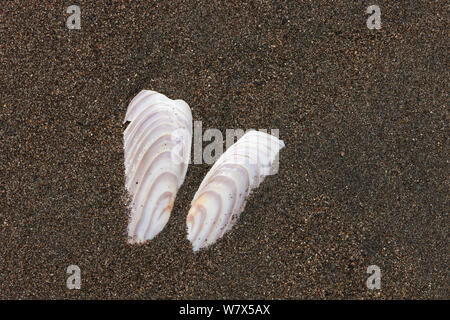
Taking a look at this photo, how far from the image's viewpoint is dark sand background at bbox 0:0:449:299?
4.58 ft

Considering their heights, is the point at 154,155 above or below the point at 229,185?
above

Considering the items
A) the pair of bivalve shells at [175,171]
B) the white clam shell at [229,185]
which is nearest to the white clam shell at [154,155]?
the pair of bivalve shells at [175,171]

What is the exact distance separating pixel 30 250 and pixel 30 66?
760 millimetres

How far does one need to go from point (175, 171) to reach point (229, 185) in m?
0.23

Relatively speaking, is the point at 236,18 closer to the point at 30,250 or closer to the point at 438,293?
the point at 30,250

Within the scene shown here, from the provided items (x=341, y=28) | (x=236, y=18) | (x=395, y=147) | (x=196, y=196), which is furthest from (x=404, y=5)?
(x=196, y=196)

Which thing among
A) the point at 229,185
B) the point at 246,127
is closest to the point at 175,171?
the point at 229,185

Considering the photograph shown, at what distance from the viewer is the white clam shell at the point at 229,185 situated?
1.40 meters

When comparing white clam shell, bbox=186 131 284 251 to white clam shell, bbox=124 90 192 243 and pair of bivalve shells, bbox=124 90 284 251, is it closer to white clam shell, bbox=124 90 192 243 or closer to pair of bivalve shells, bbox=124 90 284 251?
pair of bivalve shells, bbox=124 90 284 251

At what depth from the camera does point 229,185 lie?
4.61 feet

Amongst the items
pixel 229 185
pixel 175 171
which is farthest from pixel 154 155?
pixel 229 185

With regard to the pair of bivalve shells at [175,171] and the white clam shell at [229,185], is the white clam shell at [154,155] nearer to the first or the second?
the pair of bivalve shells at [175,171]

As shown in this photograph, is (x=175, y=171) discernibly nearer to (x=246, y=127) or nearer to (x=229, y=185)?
(x=229, y=185)

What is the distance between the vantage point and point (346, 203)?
1.41 m
